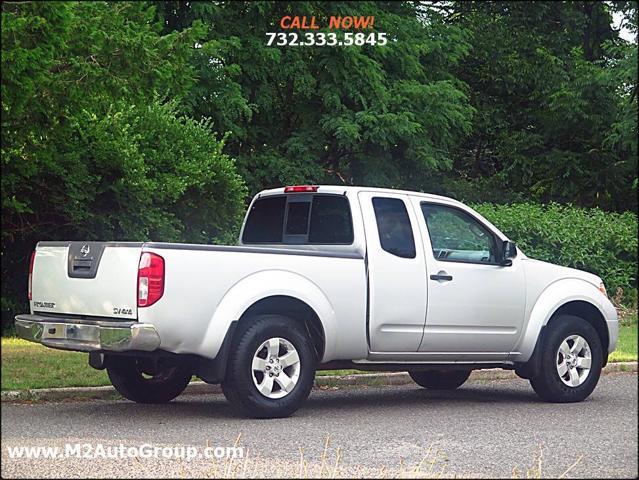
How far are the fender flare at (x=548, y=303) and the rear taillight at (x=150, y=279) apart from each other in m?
3.92

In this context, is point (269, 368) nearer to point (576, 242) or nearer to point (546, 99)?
point (576, 242)

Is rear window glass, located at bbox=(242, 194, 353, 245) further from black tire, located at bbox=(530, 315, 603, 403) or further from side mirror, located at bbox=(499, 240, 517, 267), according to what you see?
black tire, located at bbox=(530, 315, 603, 403)

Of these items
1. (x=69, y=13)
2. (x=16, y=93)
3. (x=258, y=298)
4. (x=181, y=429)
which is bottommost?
(x=181, y=429)

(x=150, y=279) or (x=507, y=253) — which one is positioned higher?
(x=507, y=253)

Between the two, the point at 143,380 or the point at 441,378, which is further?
the point at 441,378

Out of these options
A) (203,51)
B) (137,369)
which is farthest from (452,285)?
(203,51)

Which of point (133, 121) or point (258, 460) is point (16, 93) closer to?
point (258, 460)

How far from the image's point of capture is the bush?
2488cm

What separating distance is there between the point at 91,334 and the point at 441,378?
4918mm

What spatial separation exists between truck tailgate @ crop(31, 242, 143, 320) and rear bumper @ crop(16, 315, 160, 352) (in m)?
0.12

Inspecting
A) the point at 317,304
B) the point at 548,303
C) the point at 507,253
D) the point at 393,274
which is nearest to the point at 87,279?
the point at 317,304

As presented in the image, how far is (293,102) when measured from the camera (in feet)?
93.0

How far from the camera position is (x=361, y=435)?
30.8 ft

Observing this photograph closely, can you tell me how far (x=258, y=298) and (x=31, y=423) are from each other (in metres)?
2.10
